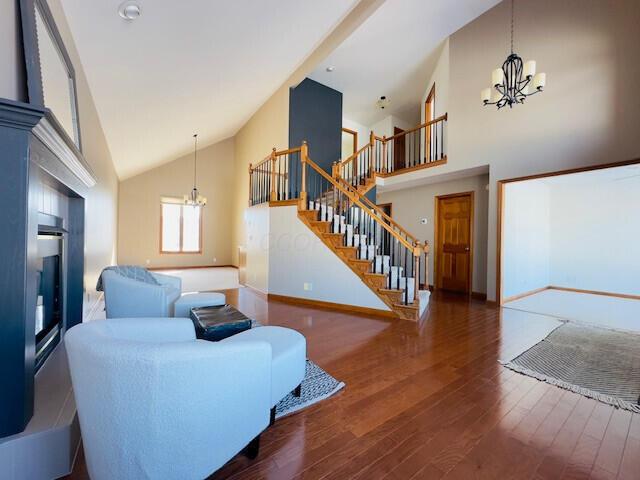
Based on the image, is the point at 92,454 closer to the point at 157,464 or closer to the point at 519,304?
the point at 157,464

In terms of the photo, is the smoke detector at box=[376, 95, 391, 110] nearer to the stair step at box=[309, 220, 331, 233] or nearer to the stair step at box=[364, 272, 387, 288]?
the stair step at box=[309, 220, 331, 233]

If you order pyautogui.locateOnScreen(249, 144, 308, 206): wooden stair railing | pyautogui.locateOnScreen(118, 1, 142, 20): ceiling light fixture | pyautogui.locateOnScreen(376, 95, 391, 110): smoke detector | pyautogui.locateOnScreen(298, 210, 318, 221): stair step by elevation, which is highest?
pyautogui.locateOnScreen(376, 95, 391, 110): smoke detector

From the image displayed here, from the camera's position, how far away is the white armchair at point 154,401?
0.94 meters

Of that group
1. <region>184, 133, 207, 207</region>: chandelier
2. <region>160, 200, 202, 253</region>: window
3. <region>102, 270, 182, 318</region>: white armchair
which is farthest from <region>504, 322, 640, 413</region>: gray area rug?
<region>160, 200, 202, 253</region>: window

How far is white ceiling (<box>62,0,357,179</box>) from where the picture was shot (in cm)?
263

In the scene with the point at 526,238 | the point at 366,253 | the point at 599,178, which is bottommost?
the point at 366,253

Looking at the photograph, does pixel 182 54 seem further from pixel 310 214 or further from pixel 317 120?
pixel 317 120

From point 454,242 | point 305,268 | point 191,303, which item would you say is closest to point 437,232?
point 454,242

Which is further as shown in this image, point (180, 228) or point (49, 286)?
point (180, 228)

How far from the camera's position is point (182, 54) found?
3424mm

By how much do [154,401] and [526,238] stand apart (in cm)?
687

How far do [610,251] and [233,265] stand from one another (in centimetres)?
1084

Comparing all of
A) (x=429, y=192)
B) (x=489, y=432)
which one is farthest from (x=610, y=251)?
(x=489, y=432)

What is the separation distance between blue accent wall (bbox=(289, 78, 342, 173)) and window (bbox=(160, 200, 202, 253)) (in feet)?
17.7
